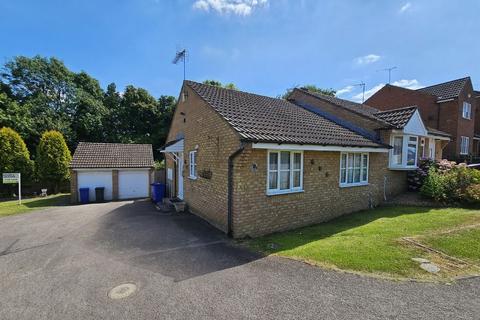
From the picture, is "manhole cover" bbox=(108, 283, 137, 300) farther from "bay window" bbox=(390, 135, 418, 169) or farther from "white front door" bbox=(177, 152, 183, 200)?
"bay window" bbox=(390, 135, 418, 169)

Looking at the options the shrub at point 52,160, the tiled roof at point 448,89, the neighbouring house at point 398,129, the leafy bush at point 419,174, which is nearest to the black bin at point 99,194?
the shrub at point 52,160

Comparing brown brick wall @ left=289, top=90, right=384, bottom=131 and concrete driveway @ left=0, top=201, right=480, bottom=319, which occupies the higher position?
brown brick wall @ left=289, top=90, right=384, bottom=131

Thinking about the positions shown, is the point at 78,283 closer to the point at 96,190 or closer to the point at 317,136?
the point at 317,136

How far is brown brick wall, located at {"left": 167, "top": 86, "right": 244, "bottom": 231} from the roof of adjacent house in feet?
28.0

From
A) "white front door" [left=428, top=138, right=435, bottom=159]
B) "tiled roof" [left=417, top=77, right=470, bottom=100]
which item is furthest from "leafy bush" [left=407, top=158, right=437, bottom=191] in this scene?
"tiled roof" [left=417, top=77, right=470, bottom=100]

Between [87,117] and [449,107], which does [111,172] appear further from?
[449,107]

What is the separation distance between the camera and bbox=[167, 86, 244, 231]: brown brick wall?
7.89 m

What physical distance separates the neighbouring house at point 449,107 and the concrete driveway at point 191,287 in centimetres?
2265

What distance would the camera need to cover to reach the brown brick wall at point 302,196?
23.6 ft

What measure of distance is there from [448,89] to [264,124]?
23.7m

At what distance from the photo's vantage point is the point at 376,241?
656 centimetres

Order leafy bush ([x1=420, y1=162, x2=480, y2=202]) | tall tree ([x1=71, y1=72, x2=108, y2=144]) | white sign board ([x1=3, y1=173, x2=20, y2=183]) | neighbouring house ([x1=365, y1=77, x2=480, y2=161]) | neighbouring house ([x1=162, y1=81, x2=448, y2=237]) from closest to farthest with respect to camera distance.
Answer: neighbouring house ([x1=162, y1=81, x2=448, y2=237]) → leafy bush ([x1=420, y1=162, x2=480, y2=202]) → white sign board ([x1=3, y1=173, x2=20, y2=183]) → neighbouring house ([x1=365, y1=77, x2=480, y2=161]) → tall tree ([x1=71, y1=72, x2=108, y2=144])

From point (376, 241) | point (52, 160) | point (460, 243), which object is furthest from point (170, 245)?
point (52, 160)

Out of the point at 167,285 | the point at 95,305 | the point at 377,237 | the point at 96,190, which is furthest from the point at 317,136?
the point at 96,190
